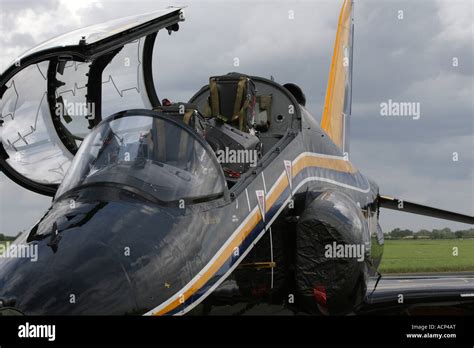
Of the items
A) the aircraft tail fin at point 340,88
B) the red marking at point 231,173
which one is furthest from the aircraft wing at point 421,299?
the red marking at point 231,173

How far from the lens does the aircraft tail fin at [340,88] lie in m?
15.5

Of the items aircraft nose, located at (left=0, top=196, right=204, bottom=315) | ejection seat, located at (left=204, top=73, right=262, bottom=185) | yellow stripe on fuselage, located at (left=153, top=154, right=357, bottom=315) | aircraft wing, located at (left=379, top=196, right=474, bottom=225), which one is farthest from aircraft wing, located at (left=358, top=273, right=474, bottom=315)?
aircraft nose, located at (left=0, top=196, right=204, bottom=315)

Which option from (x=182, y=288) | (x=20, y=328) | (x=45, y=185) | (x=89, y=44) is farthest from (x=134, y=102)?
(x=20, y=328)

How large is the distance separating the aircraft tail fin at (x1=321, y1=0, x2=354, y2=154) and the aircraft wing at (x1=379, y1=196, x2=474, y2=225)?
5.80 ft

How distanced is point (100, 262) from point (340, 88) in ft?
36.0

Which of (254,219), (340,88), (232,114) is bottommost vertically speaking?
(254,219)

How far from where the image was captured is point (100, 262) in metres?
5.98

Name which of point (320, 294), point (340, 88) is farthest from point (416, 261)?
point (320, 294)

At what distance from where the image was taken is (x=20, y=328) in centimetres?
558

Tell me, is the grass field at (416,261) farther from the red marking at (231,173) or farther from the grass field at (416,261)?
the red marking at (231,173)

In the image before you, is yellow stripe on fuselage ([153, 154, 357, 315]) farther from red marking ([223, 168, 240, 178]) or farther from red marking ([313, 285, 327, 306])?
red marking ([313, 285, 327, 306])

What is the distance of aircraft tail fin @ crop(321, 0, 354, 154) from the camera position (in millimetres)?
15453

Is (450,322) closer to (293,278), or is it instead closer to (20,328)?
(293,278)

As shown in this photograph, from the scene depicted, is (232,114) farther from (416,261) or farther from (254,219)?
(416,261)
